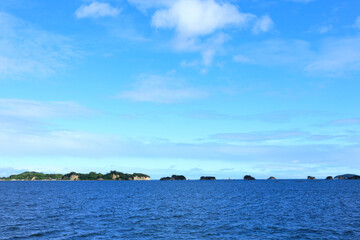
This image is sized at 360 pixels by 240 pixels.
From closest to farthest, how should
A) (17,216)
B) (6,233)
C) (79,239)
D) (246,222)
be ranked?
(79,239) → (6,233) → (246,222) → (17,216)

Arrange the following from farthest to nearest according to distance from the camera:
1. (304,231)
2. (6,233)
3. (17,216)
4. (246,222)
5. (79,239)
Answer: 1. (17,216)
2. (246,222)
3. (304,231)
4. (6,233)
5. (79,239)

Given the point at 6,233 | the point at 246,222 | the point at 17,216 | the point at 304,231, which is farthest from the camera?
the point at 17,216

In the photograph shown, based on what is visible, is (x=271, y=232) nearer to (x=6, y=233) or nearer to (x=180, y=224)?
(x=180, y=224)

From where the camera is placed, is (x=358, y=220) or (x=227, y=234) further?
(x=358, y=220)

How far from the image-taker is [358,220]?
183ft

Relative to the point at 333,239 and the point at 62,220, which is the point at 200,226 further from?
the point at 62,220

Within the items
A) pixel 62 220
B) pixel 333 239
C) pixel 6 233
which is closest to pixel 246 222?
pixel 333 239

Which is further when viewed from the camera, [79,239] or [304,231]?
[304,231]

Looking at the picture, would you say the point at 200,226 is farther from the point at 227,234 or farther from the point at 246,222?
the point at 246,222

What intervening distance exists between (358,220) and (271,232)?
22.6 metres

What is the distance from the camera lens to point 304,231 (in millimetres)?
46500

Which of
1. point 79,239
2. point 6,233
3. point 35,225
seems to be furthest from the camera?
point 35,225

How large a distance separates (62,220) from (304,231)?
43718 millimetres

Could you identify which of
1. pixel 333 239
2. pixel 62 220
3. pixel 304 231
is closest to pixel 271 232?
pixel 304 231
